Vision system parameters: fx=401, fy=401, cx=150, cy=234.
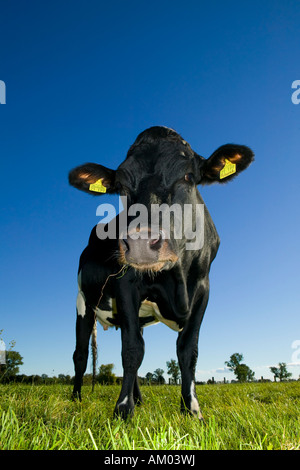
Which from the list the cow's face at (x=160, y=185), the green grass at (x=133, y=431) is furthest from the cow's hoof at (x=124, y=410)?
the cow's face at (x=160, y=185)

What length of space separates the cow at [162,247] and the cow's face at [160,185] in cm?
1

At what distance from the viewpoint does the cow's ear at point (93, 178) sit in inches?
256

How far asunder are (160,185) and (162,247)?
107cm

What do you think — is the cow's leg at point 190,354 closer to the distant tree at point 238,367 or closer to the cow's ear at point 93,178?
the cow's ear at point 93,178

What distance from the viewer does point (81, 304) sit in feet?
27.3

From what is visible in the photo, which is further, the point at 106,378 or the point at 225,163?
the point at 106,378

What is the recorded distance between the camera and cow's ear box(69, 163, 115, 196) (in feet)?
21.3

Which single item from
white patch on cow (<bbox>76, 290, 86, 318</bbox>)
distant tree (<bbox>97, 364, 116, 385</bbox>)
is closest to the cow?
white patch on cow (<bbox>76, 290, 86, 318</bbox>)

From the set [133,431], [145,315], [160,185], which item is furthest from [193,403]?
[160,185]

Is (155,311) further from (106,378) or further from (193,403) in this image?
(106,378)

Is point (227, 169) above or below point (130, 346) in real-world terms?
above

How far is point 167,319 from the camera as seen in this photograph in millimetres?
6145

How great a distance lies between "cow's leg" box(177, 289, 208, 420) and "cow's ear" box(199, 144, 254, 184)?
70.1 inches
